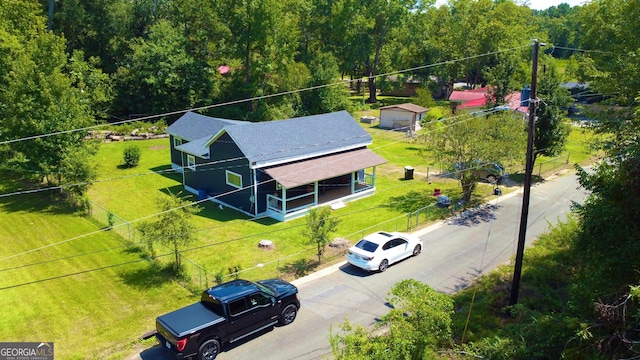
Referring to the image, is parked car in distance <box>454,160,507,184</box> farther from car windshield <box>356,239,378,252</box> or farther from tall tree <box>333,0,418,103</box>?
tall tree <box>333,0,418,103</box>

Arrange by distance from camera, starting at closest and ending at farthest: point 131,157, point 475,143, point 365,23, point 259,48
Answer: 1. point 475,143
2. point 131,157
3. point 259,48
4. point 365,23

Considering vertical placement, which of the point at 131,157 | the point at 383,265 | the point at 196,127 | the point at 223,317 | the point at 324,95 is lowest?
the point at 383,265

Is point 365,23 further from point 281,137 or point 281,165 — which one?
point 281,165

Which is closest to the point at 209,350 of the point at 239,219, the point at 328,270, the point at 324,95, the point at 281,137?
the point at 328,270

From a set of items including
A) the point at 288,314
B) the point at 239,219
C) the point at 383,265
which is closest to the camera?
the point at 288,314

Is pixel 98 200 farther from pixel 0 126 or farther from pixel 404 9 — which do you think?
pixel 404 9
